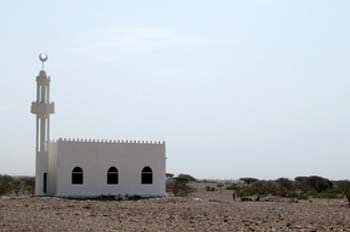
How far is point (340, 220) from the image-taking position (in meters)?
23.9

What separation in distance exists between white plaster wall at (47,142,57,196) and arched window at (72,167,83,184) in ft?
3.72

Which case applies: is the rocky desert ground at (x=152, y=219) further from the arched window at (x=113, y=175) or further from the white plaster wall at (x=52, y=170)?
the arched window at (x=113, y=175)

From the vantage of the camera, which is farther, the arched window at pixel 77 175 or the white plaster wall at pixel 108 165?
the arched window at pixel 77 175

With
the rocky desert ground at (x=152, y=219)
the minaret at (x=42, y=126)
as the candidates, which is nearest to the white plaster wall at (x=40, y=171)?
the minaret at (x=42, y=126)

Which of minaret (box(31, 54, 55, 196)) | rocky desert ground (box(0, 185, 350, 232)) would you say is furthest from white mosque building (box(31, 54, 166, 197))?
rocky desert ground (box(0, 185, 350, 232))

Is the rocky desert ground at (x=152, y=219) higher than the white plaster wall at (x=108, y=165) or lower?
lower

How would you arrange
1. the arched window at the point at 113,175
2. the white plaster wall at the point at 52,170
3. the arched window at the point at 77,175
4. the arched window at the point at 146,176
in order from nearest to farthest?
the arched window at the point at 77,175 → the white plaster wall at the point at 52,170 → the arched window at the point at 113,175 → the arched window at the point at 146,176

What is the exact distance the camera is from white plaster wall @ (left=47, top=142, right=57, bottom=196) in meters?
39.5

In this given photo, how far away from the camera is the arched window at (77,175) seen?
39062 mm

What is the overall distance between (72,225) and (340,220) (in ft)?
30.4

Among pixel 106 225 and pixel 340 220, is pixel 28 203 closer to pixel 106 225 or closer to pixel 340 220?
pixel 106 225

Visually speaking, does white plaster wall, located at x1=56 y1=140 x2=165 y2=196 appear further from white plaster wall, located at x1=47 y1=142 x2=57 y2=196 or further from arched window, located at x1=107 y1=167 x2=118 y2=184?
white plaster wall, located at x1=47 y1=142 x2=57 y2=196

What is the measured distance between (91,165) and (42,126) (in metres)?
3.81

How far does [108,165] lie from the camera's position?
39875mm
